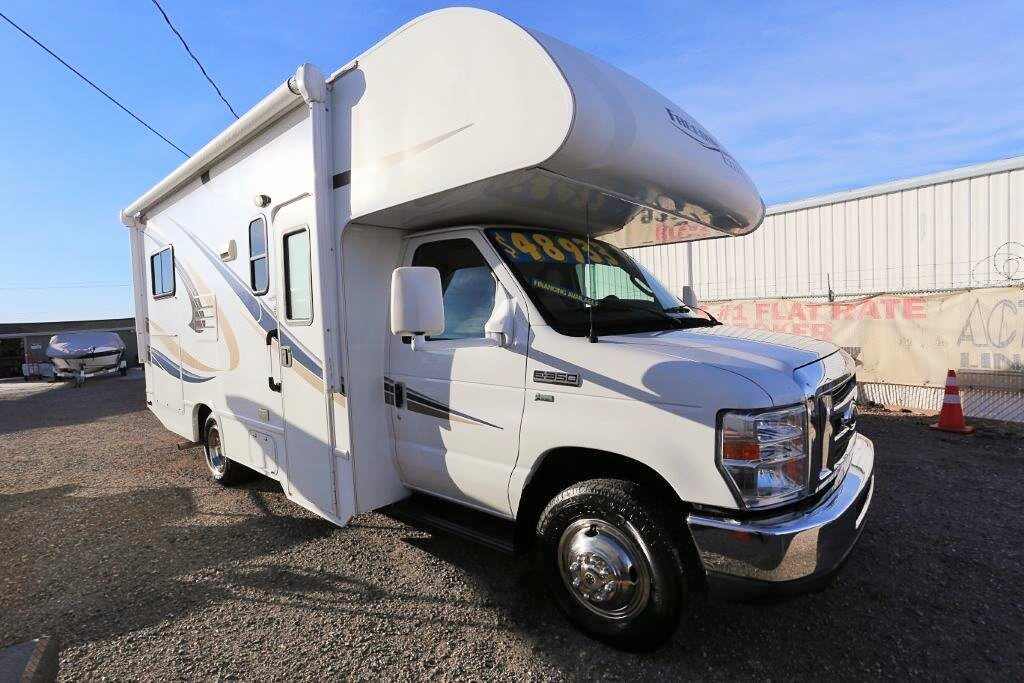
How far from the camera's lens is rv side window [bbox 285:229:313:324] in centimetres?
375

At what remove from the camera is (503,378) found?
303 cm

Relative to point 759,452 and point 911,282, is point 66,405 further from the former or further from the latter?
point 911,282

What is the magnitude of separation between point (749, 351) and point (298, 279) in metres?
2.91

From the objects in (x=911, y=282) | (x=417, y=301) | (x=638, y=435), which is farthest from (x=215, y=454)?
(x=911, y=282)

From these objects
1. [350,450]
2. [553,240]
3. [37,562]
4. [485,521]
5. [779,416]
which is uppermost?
[553,240]

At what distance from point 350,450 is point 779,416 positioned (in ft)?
8.21

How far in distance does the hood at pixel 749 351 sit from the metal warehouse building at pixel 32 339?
2744 centimetres

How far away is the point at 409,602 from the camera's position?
3281 millimetres

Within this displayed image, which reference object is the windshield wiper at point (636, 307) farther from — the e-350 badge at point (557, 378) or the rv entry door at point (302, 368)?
the rv entry door at point (302, 368)

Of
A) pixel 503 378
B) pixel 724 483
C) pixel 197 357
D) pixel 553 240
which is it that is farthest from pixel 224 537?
pixel 724 483

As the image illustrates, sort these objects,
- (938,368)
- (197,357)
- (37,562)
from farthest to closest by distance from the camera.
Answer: (938,368), (197,357), (37,562)

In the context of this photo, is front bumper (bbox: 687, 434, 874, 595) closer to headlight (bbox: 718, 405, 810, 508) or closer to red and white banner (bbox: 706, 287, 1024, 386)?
headlight (bbox: 718, 405, 810, 508)

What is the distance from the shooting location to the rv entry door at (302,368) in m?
3.70

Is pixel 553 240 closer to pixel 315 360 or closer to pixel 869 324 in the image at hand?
pixel 315 360
